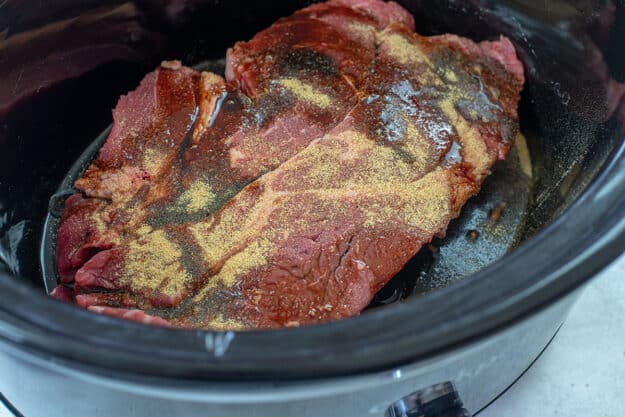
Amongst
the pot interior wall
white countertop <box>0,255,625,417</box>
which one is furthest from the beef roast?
white countertop <box>0,255,625,417</box>

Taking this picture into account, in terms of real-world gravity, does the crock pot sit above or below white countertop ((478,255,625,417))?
above

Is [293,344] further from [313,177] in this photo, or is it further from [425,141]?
[425,141]

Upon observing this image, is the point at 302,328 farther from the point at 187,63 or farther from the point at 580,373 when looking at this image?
the point at 187,63

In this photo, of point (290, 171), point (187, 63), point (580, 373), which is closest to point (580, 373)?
point (580, 373)

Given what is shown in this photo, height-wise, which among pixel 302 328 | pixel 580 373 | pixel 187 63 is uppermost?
pixel 302 328

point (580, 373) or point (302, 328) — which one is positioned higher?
point (302, 328)

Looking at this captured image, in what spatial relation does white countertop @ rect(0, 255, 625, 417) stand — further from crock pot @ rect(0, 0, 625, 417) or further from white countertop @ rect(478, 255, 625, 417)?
crock pot @ rect(0, 0, 625, 417)
